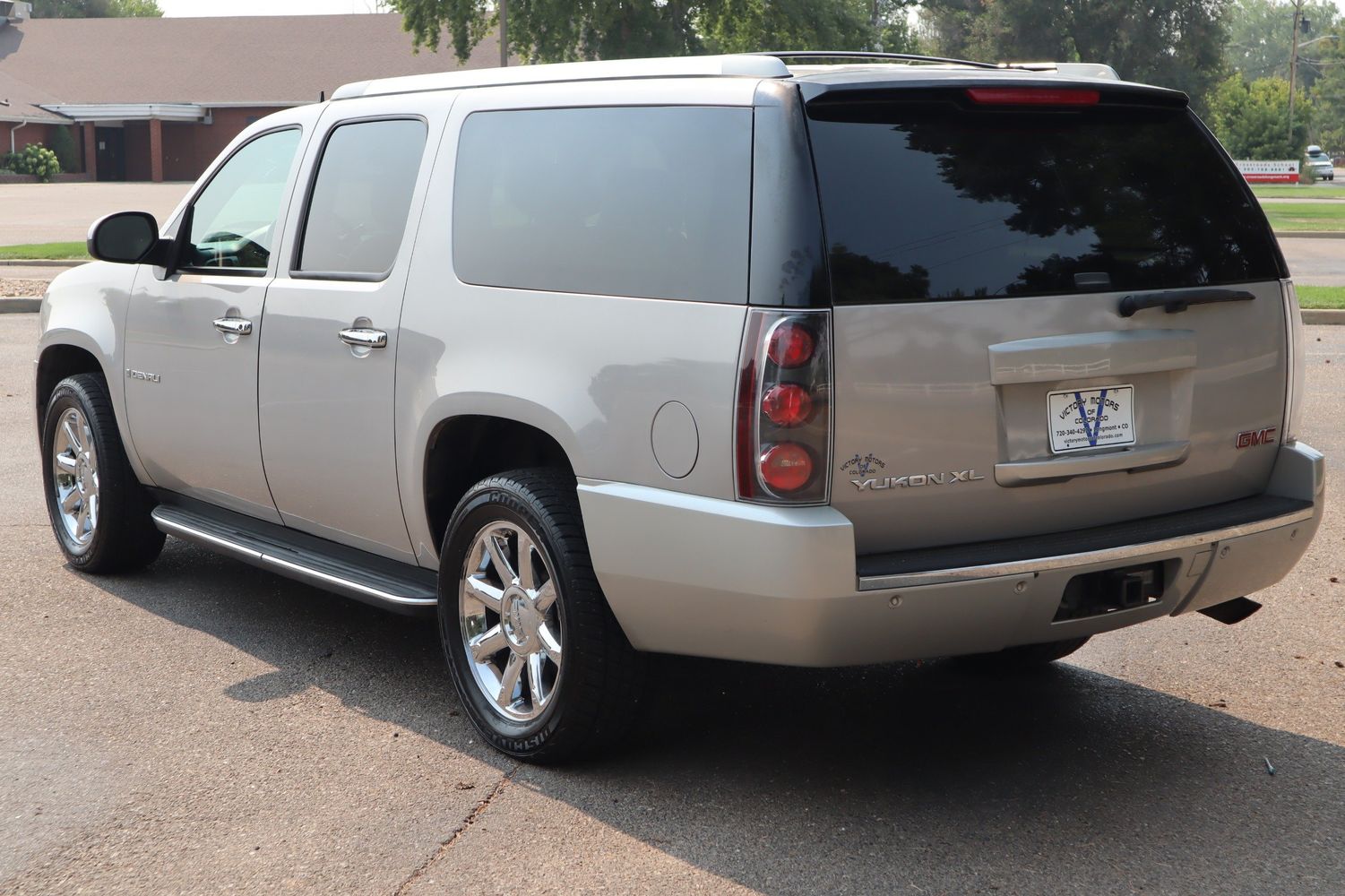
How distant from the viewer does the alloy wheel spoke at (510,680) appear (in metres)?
4.39

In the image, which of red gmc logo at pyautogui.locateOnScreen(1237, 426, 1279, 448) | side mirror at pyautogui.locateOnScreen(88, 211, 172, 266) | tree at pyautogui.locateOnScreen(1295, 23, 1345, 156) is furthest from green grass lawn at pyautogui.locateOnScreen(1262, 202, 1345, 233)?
tree at pyautogui.locateOnScreen(1295, 23, 1345, 156)

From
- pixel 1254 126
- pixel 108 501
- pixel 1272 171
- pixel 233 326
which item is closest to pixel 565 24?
pixel 1272 171

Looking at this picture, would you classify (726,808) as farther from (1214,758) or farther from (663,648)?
(1214,758)

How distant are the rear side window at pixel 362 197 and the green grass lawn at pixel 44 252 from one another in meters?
19.8

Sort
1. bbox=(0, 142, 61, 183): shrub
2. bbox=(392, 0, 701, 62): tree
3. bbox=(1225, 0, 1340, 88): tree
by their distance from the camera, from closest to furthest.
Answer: bbox=(392, 0, 701, 62): tree, bbox=(0, 142, 61, 183): shrub, bbox=(1225, 0, 1340, 88): tree

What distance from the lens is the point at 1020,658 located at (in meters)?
5.20

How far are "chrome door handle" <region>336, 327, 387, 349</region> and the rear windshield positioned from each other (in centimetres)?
164

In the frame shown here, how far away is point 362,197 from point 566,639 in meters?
1.80

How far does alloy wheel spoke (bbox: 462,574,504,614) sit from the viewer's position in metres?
4.43

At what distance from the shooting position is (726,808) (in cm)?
402

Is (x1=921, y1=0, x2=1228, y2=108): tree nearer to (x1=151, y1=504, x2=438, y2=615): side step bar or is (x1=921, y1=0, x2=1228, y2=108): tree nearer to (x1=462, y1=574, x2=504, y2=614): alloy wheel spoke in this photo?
(x1=151, y1=504, x2=438, y2=615): side step bar

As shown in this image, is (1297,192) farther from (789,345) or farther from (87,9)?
(87,9)

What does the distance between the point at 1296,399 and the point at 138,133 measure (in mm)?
72619

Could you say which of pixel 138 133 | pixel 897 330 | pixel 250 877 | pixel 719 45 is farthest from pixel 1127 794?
pixel 138 133
